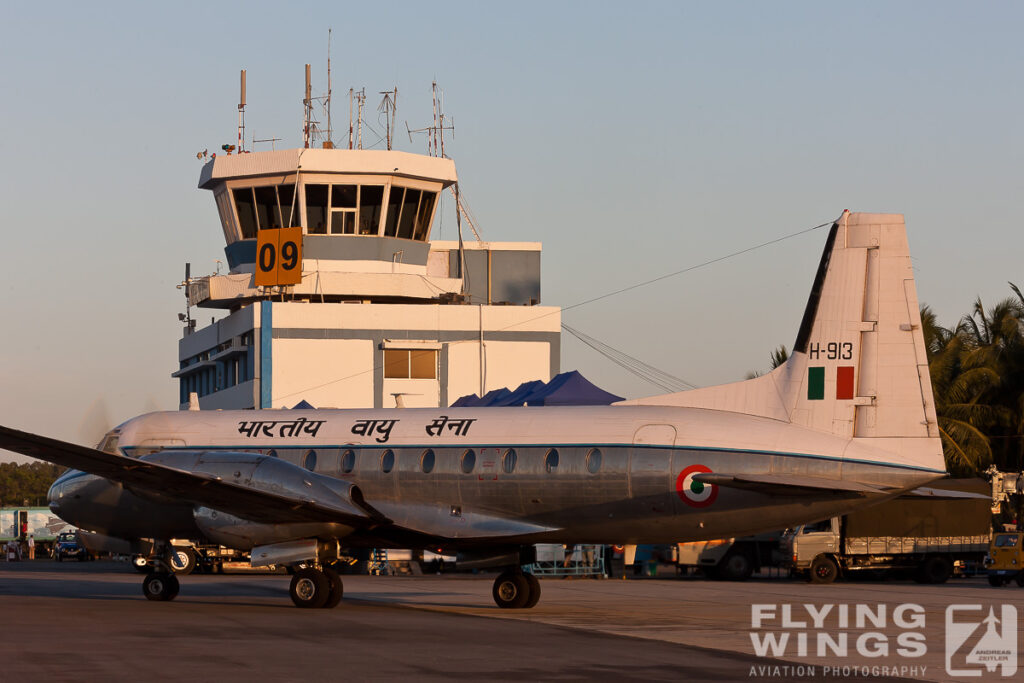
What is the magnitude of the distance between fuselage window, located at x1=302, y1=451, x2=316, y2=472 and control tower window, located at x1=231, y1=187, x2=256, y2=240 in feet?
108

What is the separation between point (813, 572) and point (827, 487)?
1730 centimetres

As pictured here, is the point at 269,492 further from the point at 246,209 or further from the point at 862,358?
the point at 246,209

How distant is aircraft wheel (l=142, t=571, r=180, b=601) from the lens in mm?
23938

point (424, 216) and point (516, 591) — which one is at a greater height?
point (424, 216)

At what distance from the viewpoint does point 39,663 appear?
14172 millimetres

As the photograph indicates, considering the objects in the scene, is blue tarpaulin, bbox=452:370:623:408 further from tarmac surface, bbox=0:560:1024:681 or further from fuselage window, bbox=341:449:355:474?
fuselage window, bbox=341:449:355:474

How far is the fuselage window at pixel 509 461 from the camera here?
2142 centimetres

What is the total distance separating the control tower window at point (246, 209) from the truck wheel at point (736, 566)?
26.4 m

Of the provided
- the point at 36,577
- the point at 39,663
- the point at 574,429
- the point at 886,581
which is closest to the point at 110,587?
the point at 36,577

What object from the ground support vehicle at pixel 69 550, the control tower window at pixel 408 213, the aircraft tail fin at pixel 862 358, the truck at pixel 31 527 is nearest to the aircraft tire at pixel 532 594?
the aircraft tail fin at pixel 862 358

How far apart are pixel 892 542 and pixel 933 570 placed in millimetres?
1405

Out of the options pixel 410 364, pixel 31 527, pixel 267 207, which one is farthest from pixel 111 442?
pixel 31 527

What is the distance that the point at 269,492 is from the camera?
20.8 metres

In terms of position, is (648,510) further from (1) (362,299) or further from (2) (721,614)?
(1) (362,299)
